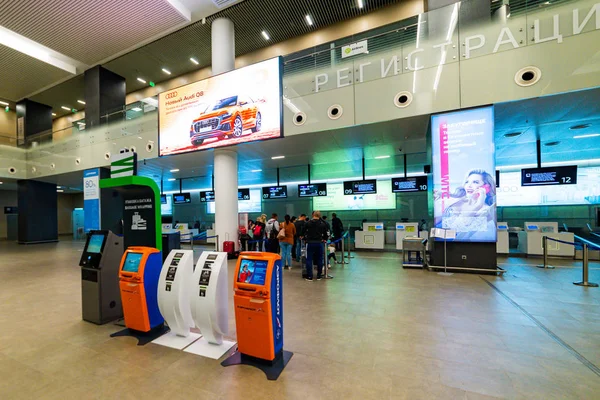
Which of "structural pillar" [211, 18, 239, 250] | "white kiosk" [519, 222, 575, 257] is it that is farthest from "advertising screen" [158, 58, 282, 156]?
"white kiosk" [519, 222, 575, 257]

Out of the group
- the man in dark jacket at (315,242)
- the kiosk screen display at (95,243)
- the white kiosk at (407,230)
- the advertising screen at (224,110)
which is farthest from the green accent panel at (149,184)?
the white kiosk at (407,230)

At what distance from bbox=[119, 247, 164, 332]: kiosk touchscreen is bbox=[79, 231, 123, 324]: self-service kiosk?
0.58 m

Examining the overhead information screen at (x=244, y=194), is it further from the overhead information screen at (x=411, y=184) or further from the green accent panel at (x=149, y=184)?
the green accent panel at (x=149, y=184)

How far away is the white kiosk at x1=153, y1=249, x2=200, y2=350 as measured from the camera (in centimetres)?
281

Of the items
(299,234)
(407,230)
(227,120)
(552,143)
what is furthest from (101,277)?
(552,143)

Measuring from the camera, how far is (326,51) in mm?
6930

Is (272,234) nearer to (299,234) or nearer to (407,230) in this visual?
(299,234)

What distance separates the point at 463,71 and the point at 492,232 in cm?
361

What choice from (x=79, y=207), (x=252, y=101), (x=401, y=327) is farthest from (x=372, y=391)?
(x=79, y=207)

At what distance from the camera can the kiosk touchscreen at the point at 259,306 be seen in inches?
90.2

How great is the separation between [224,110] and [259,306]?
6.61 metres

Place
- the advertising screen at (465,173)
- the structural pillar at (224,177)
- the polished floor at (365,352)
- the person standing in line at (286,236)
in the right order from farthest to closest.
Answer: the structural pillar at (224,177)
the person standing in line at (286,236)
the advertising screen at (465,173)
the polished floor at (365,352)

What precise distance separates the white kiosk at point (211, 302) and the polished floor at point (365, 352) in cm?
21

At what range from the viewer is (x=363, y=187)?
10.7 m
